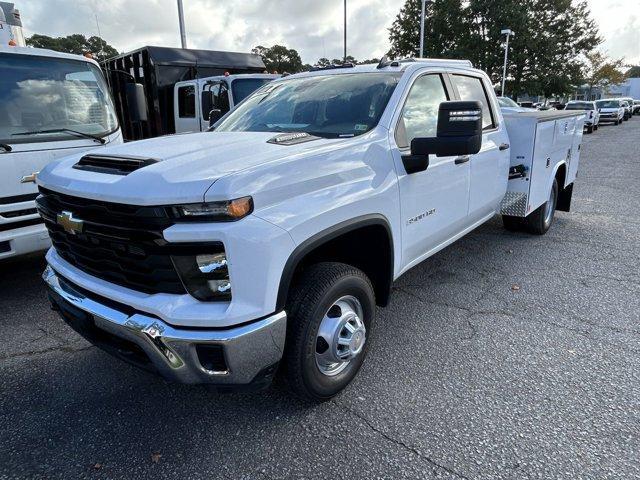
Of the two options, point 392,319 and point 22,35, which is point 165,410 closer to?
point 392,319

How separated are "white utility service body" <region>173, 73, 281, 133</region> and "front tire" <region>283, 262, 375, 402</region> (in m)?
6.08

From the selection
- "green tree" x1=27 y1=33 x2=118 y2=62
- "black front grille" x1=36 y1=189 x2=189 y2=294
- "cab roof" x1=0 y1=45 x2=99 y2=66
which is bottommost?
"black front grille" x1=36 y1=189 x2=189 y2=294

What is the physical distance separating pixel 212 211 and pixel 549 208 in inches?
206

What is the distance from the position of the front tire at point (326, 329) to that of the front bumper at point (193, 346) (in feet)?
0.56

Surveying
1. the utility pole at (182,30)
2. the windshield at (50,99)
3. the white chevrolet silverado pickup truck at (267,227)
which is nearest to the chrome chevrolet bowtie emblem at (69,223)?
the white chevrolet silverado pickup truck at (267,227)

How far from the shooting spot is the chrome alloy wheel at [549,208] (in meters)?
5.80

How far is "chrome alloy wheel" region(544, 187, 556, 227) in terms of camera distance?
19.0 feet

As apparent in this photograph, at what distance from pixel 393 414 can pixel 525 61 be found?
44.9m

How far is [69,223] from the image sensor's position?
234 cm

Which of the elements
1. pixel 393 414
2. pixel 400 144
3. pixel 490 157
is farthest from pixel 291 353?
pixel 490 157

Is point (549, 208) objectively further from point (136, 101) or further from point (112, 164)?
point (112, 164)

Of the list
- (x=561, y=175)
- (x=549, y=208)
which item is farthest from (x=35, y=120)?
(x=561, y=175)

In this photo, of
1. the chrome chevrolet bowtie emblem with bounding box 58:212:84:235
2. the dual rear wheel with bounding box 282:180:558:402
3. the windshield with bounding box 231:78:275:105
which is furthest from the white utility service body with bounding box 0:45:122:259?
the windshield with bounding box 231:78:275:105

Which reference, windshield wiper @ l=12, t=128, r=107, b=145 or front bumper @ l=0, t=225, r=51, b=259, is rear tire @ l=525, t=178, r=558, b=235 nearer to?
windshield wiper @ l=12, t=128, r=107, b=145
